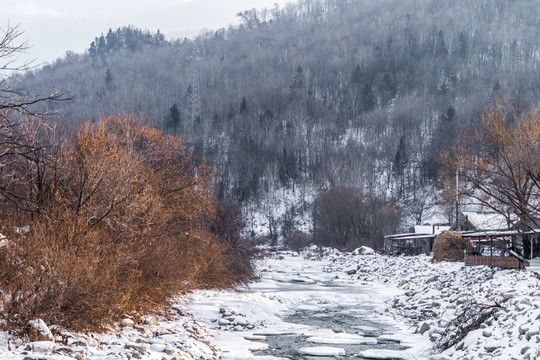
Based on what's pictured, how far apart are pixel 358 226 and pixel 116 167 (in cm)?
6011

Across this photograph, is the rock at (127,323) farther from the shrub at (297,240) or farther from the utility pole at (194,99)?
the utility pole at (194,99)

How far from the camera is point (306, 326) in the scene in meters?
20.3

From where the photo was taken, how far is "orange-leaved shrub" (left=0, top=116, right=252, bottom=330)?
448 inches

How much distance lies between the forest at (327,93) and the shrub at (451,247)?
114 ft

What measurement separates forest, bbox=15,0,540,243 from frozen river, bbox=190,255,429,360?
47.6 m

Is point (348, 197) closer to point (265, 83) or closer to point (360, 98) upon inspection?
point (360, 98)

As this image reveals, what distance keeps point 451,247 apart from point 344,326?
18667 mm

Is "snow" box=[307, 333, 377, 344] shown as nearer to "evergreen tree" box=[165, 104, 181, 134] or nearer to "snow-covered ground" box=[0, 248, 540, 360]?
Answer: "snow-covered ground" box=[0, 248, 540, 360]

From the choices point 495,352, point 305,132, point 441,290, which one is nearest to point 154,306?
point 495,352

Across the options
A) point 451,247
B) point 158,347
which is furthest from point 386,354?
point 451,247

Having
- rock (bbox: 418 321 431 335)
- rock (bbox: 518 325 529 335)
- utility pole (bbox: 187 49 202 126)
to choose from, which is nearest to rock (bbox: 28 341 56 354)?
rock (bbox: 518 325 529 335)

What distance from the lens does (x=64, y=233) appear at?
43.4ft

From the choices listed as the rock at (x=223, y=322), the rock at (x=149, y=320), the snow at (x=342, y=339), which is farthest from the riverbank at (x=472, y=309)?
the rock at (x=149, y=320)

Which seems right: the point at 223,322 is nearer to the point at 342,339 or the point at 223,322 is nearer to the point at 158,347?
the point at 342,339
